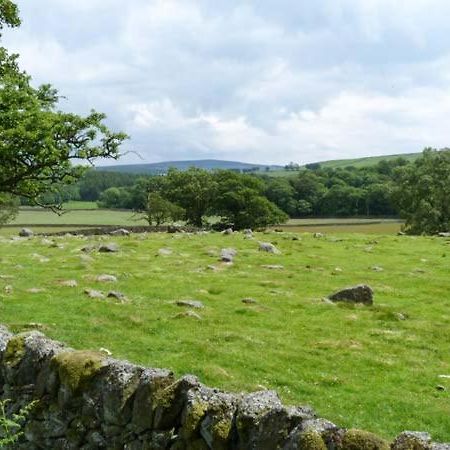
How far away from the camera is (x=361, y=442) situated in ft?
22.7

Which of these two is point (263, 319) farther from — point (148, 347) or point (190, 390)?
point (190, 390)

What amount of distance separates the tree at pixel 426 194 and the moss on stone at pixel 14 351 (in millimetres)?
74231

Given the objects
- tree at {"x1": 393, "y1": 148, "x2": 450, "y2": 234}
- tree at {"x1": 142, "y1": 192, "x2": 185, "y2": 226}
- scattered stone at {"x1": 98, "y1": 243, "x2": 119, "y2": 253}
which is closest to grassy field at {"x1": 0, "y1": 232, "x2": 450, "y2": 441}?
scattered stone at {"x1": 98, "y1": 243, "x2": 119, "y2": 253}

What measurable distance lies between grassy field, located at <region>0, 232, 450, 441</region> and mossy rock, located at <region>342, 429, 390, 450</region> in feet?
20.3

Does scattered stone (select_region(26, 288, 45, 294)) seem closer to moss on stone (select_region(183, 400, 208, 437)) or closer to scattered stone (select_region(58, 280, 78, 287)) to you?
scattered stone (select_region(58, 280, 78, 287))

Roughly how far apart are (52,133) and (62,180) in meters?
2.60

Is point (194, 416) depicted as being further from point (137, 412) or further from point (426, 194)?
point (426, 194)

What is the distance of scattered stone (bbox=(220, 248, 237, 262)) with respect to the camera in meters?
36.0

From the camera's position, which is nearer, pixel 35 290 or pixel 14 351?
pixel 14 351

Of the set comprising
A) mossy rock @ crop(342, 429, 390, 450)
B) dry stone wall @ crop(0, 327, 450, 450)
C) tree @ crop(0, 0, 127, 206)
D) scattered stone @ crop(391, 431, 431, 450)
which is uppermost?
tree @ crop(0, 0, 127, 206)

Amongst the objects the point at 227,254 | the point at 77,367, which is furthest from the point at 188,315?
the point at 227,254

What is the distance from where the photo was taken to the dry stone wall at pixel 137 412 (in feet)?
24.3

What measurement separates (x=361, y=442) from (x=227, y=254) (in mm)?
30291

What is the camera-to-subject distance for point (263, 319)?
22.4 metres
